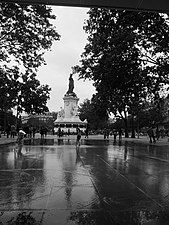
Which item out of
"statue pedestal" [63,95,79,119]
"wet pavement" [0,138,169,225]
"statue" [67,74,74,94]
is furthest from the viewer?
"statue" [67,74,74,94]

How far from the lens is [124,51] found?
23.2 meters

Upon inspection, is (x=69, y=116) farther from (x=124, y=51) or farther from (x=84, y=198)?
(x=84, y=198)

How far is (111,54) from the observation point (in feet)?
76.2

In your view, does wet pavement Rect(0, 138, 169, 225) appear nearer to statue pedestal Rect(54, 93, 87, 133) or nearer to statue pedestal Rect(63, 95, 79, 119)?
statue pedestal Rect(54, 93, 87, 133)

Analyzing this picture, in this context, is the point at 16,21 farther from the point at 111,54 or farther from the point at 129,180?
the point at 129,180

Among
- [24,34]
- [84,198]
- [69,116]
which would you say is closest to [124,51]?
[24,34]

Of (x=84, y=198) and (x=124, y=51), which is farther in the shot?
(x=124, y=51)

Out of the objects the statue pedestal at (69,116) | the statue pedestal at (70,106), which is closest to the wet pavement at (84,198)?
the statue pedestal at (69,116)

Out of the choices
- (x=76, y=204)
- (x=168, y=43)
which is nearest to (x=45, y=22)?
(x=168, y=43)

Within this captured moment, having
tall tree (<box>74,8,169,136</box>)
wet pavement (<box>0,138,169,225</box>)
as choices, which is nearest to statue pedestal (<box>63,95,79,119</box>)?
tall tree (<box>74,8,169,136</box>)

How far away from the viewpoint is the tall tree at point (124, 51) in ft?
70.3

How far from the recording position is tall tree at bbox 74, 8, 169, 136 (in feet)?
70.3

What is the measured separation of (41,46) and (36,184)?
15.0m

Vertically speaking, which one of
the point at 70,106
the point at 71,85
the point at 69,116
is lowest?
the point at 69,116
